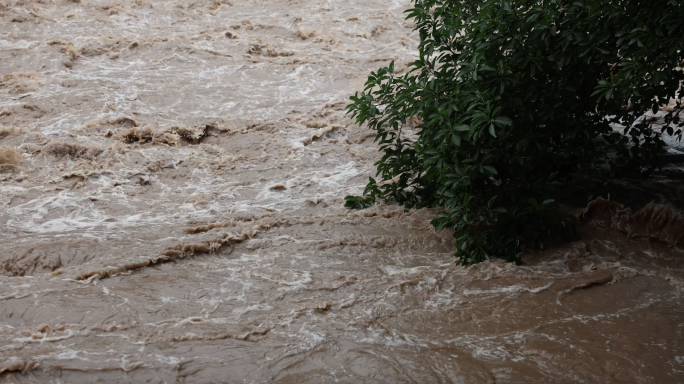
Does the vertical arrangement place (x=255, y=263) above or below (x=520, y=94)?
below

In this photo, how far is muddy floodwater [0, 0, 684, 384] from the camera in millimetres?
3865

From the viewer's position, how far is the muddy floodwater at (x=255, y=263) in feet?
12.7

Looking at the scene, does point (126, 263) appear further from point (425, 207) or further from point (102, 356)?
point (425, 207)

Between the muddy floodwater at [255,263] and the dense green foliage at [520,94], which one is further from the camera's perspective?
the dense green foliage at [520,94]

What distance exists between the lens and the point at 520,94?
4918 millimetres

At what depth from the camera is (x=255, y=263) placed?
5383mm

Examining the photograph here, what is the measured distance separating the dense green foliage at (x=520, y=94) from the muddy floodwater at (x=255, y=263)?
1.48 feet

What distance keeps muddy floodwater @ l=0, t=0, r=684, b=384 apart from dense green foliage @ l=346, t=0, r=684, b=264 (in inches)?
17.7

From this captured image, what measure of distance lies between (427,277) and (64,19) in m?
9.79

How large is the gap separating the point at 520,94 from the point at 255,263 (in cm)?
255

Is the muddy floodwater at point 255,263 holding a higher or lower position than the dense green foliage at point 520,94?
lower

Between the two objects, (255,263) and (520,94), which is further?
(255,263)

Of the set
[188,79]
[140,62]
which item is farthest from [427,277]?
[140,62]

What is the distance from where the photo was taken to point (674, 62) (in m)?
4.39
